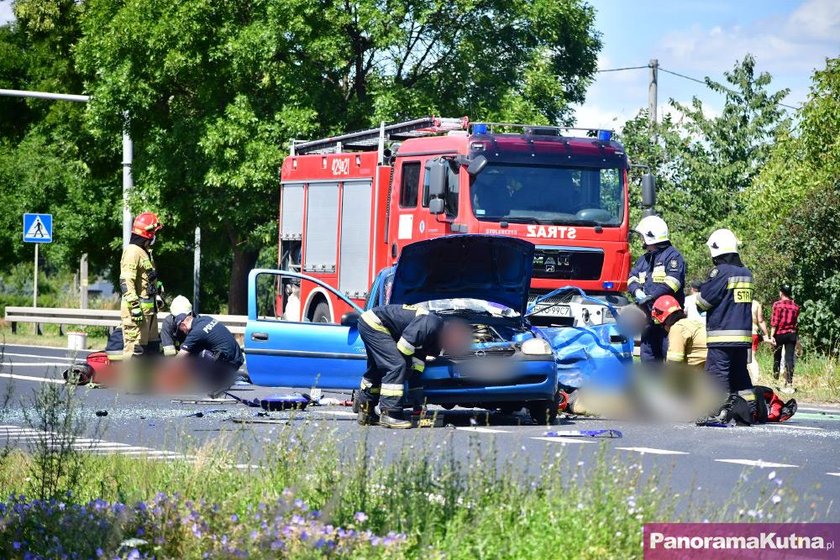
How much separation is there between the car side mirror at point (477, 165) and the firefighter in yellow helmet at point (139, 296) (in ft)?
13.1

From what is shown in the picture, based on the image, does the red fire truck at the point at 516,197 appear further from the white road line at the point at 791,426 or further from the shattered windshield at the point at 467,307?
the white road line at the point at 791,426

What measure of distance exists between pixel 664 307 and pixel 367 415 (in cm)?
310

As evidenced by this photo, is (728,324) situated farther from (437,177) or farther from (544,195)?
(437,177)

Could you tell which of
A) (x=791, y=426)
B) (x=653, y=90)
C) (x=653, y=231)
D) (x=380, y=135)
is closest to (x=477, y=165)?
(x=380, y=135)

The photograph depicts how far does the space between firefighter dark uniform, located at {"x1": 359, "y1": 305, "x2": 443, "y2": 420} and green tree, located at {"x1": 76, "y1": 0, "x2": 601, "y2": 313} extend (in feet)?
55.3

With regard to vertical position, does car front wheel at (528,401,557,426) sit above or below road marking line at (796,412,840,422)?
above

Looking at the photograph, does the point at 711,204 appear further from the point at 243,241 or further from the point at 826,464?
the point at 826,464

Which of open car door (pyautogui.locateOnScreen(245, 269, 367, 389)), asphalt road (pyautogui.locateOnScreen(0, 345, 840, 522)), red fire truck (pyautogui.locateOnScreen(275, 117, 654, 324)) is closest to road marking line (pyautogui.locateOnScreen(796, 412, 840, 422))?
asphalt road (pyautogui.locateOnScreen(0, 345, 840, 522))

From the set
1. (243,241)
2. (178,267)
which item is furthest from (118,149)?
(178,267)

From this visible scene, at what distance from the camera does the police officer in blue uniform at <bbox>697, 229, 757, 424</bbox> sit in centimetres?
1319

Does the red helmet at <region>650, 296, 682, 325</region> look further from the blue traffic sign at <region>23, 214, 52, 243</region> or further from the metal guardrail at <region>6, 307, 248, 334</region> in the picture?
the blue traffic sign at <region>23, 214, 52, 243</region>

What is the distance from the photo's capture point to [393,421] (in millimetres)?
12750

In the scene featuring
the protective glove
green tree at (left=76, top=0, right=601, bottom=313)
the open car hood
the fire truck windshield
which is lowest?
the protective glove

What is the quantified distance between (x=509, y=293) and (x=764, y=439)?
123 inches
